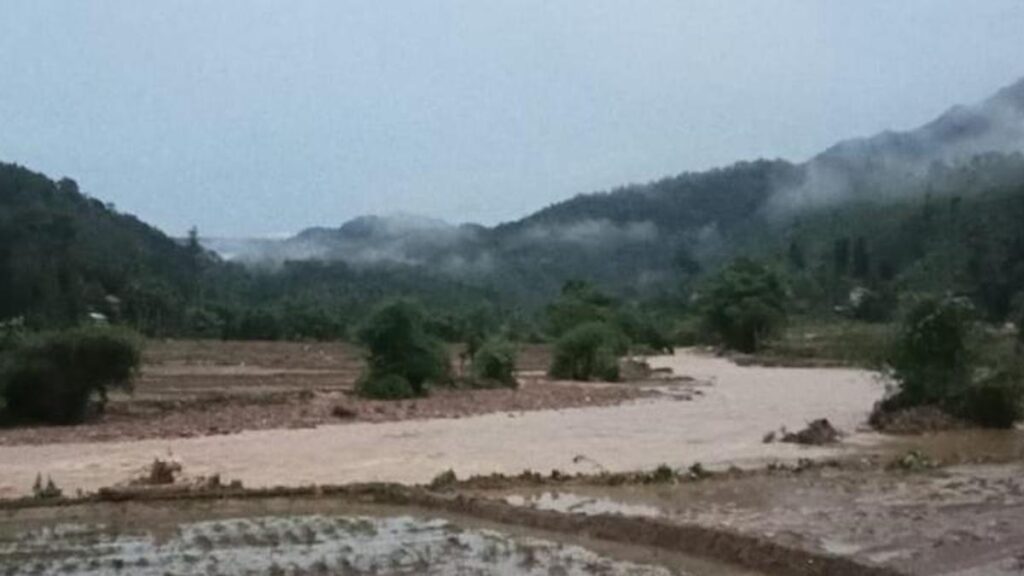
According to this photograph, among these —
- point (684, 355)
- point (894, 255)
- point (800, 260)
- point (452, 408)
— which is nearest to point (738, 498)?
point (452, 408)

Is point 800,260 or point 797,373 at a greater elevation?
point 800,260

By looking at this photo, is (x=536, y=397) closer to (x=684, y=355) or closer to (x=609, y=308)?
(x=609, y=308)

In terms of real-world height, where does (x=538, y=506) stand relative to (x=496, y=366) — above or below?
below

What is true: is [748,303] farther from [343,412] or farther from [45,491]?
[45,491]

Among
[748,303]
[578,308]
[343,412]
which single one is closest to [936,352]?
[343,412]

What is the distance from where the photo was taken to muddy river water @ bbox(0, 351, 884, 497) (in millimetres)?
25203

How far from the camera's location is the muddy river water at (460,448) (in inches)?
992

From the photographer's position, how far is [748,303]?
88.9 meters

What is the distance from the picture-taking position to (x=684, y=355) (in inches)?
3647

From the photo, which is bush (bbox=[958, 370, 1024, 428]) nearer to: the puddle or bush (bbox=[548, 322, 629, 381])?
the puddle

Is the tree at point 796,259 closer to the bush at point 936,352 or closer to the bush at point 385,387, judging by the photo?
the bush at point 385,387

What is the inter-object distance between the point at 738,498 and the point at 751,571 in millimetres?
6064

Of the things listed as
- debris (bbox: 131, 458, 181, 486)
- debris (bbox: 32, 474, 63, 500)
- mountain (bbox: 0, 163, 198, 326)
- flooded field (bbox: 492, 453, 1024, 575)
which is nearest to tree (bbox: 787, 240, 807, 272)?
mountain (bbox: 0, 163, 198, 326)

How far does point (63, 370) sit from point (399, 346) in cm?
1314
